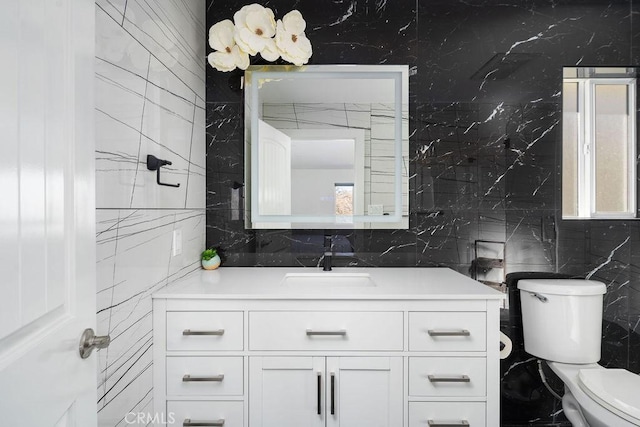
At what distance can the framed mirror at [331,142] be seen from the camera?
6.25 feet

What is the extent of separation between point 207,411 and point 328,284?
0.77 metres

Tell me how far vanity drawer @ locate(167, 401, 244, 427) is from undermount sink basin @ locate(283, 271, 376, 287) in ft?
2.01

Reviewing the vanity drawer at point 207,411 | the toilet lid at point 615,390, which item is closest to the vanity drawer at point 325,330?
the vanity drawer at point 207,411

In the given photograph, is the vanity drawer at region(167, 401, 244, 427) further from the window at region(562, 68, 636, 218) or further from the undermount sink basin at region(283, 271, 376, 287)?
the window at region(562, 68, 636, 218)

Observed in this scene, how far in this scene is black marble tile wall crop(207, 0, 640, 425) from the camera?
193 centimetres

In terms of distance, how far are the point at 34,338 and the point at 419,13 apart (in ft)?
7.04

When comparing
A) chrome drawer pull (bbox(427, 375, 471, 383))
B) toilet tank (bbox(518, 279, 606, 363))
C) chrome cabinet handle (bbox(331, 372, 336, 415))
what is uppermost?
toilet tank (bbox(518, 279, 606, 363))

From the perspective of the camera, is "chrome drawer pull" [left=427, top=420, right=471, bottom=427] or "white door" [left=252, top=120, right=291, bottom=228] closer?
"chrome drawer pull" [left=427, top=420, right=471, bottom=427]

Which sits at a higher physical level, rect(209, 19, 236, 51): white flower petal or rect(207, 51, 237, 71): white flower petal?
rect(209, 19, 236, 51): white flower petal

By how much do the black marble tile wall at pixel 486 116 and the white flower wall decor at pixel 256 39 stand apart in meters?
0.15

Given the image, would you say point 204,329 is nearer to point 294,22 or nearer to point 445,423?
point 445,423

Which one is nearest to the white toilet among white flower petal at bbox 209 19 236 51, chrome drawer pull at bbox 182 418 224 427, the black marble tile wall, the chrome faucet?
the black marble tile wall

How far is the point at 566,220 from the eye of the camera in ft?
6.36

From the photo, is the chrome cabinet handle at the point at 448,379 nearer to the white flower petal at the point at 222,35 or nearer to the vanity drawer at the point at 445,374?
the vanity drawer at the point at 445,374
